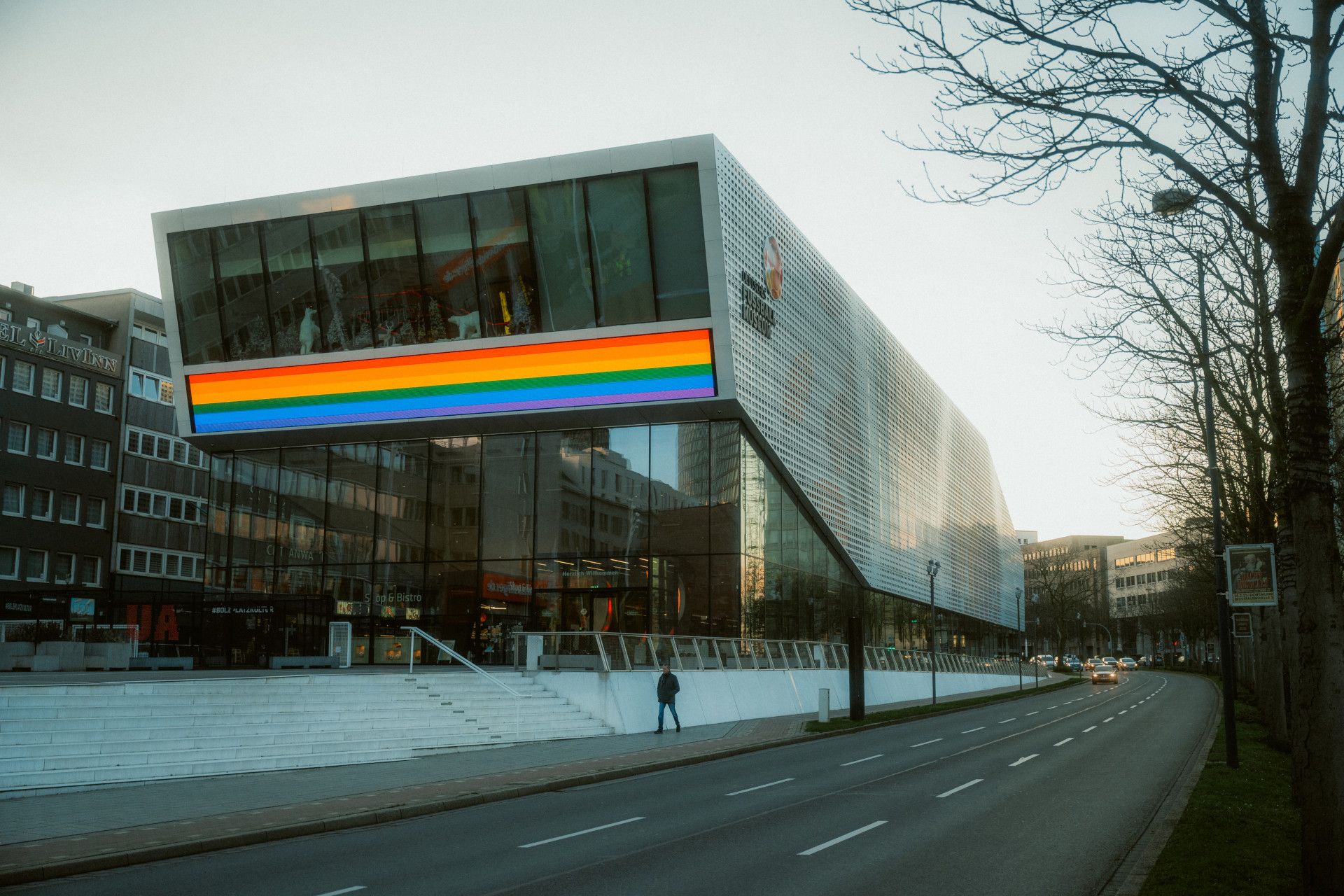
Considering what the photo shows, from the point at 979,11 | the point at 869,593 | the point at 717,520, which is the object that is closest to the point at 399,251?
the point at 717,520

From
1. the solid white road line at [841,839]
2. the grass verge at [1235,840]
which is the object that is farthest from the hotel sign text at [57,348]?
the grass verge at [1235,840]

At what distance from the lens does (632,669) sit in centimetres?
2972

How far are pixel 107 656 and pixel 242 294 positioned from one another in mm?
12501

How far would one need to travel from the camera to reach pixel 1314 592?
9031 mm

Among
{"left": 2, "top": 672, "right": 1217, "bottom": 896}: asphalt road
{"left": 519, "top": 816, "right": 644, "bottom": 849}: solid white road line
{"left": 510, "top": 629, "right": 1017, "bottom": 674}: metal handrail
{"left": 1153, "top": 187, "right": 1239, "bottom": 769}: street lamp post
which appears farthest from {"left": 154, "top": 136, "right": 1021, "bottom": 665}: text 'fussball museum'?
{"left": 519, "top": 816, "right": 644, "bottom": 849}: solid white road line

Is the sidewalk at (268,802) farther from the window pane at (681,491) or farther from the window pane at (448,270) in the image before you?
the window pane at (448,270)

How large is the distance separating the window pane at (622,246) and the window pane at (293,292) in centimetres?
948

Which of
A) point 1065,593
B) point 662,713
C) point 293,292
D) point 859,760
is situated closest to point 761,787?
point 859,760

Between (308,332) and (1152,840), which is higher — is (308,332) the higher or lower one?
the higher one

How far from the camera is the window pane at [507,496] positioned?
3747 cm

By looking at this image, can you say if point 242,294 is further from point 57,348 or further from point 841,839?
point 841,839

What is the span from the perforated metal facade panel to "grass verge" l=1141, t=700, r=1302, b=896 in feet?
63.7

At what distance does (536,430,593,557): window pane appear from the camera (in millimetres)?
36906

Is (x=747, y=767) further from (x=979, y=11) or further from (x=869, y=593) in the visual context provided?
(x=869, y=593)
